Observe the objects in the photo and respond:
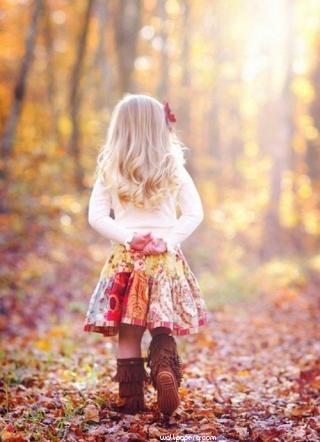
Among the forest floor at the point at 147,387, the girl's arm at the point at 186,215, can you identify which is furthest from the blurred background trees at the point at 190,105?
the girl's arm at the point at 186,215

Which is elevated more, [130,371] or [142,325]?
[142,325]

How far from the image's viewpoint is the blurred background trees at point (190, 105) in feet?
51.4

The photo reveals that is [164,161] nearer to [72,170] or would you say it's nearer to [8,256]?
[8,256]

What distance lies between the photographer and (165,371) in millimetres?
4352

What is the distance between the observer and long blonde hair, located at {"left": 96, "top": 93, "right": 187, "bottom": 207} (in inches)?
184

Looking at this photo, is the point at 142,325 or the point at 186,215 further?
the point at 186,215

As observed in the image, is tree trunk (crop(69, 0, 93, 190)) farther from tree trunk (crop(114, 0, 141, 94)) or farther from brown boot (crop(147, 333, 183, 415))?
brown boot (crop(147, 333, 183, 415))

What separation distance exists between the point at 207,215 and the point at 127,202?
1801 cm

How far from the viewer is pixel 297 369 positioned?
6574mm

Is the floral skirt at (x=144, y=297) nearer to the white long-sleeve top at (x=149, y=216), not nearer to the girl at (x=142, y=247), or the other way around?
the girl at (x=142, y=247)

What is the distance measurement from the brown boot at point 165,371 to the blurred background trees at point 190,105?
837 centimetres

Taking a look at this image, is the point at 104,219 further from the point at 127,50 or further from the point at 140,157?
the point at 127,50

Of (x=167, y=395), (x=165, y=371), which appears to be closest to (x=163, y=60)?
(x=165, y=371)

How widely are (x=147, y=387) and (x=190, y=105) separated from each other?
21874mm
